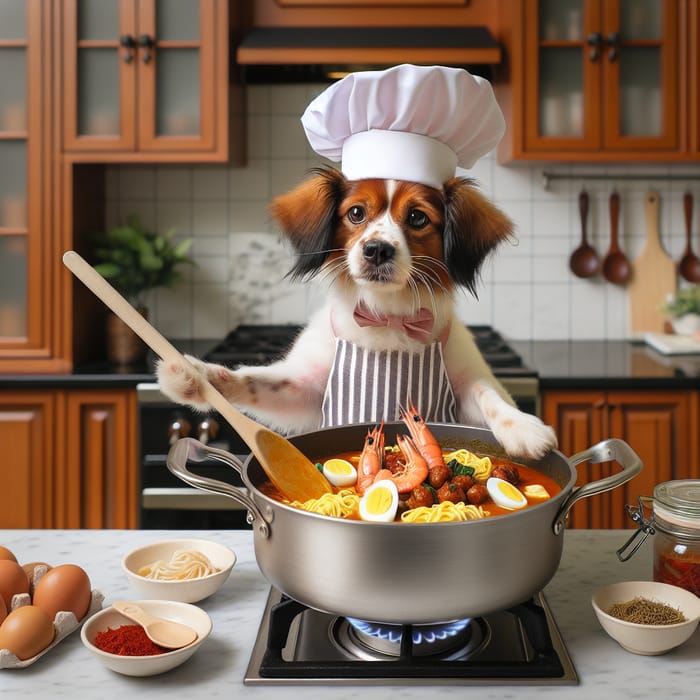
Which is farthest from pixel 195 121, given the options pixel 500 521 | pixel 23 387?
pixel 500 521

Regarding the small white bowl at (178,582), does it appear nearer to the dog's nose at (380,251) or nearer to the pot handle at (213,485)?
the pot handle at (213,485)

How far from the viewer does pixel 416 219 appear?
4.50 feet

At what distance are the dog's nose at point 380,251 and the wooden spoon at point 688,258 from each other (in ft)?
6.51

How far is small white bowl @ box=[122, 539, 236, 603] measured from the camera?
986 millimetres

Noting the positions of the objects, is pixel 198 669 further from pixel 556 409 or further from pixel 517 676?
pixel 556 409

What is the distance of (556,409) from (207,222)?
138cm

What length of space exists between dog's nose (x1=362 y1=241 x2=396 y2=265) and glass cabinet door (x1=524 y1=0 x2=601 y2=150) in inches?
59.7

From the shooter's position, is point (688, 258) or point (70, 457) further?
point (688, 258)

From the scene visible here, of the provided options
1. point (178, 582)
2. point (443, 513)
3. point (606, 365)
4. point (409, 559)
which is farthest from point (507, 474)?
point (606, 365)

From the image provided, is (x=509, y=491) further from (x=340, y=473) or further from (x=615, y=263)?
(x=615, y=263)

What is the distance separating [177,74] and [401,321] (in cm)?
152

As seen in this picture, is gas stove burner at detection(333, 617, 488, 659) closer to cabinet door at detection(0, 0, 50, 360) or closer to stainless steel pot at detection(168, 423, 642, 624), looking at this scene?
stainless steel pot at detection(168, 423, 642, 624)

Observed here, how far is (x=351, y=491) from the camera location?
1029 millimetres

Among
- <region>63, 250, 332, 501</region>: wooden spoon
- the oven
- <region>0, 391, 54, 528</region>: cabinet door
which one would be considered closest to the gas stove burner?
<region>63, 250, 332, 501</region>: wooden spoon
